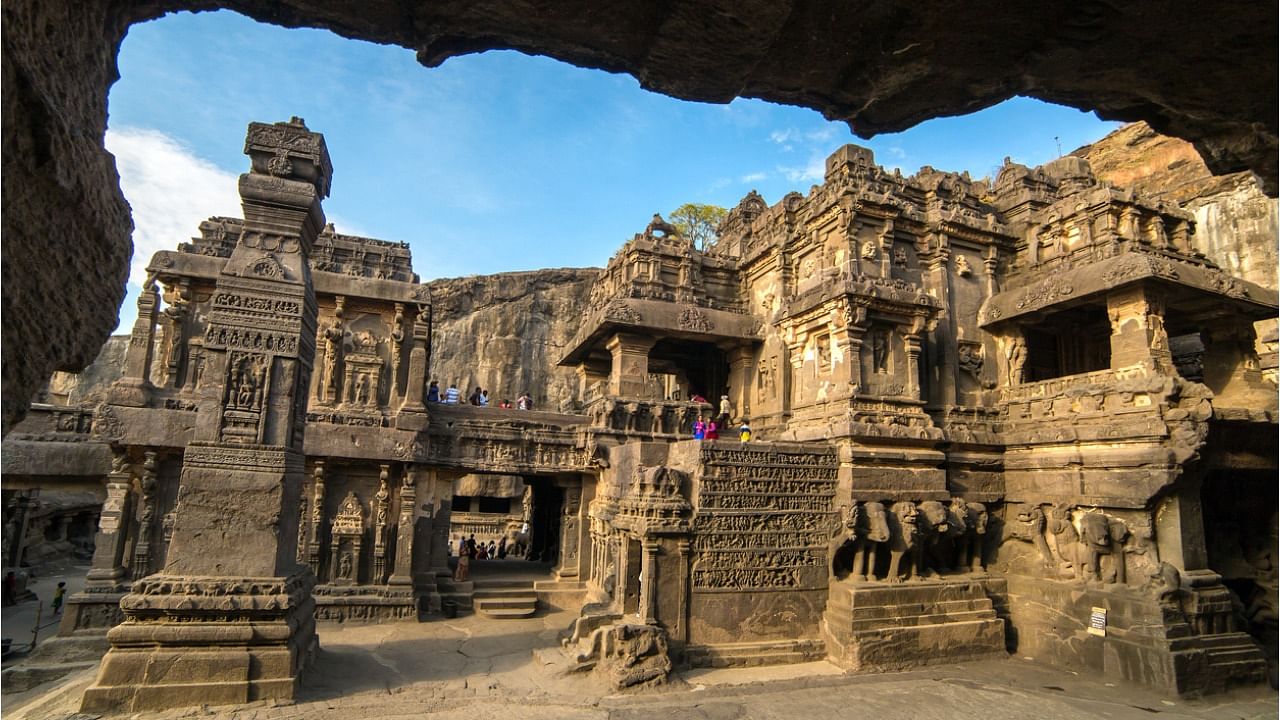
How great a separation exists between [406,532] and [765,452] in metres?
7.27

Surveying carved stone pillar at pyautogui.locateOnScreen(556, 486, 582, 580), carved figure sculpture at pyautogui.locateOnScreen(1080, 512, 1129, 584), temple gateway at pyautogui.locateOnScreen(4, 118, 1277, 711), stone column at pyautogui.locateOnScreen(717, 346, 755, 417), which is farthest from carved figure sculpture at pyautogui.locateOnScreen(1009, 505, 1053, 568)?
carved stone pillar at pyautogui.locateOnScreen(556, 486, 582, 580)

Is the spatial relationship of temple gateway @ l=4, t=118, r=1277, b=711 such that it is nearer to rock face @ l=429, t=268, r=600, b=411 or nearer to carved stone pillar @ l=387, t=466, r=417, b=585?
carved stone pillar @ l=387, t=466, r=417, b=585

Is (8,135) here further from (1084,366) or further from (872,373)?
(1084,366)

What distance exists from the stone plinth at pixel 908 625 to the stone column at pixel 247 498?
6885 millimetres

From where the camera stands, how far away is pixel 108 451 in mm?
13047

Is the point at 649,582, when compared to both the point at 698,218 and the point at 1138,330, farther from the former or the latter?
the point at 698,218

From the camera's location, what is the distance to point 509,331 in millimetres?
33719

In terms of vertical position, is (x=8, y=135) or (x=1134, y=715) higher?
(x=8, y=135)

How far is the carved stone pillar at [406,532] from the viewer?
1275 cm

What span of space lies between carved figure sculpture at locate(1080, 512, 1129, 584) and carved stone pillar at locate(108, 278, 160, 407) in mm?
15883

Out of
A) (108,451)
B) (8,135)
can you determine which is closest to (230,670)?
(8,135)

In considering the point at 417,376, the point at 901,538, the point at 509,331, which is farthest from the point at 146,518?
the point at 509,331

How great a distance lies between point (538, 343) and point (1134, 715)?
28.8m

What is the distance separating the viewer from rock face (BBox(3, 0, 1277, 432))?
166 cm
